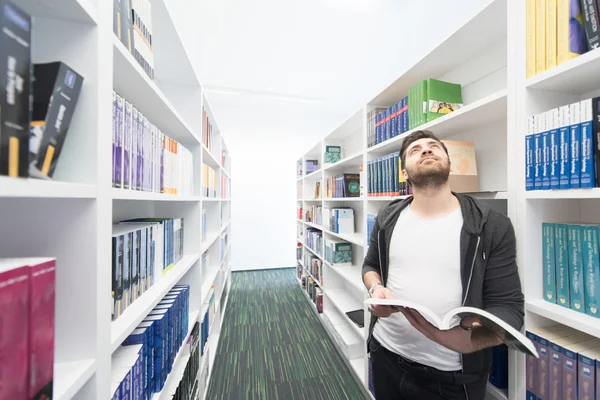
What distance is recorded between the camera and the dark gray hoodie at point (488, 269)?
2.85 feet

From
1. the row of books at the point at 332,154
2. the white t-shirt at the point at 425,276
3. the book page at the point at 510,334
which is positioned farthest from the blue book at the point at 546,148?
the row of books at the point at 332,154

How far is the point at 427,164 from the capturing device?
3.45ft

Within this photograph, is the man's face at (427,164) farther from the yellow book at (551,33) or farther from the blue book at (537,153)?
the yellow book at (551,33)

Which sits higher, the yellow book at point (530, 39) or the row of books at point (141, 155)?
the yellow book at point (530, 39)

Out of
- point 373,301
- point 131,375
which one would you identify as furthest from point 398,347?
point 131,375

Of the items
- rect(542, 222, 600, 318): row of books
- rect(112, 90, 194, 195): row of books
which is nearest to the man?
rect(542, 222, 600, 318): row of books

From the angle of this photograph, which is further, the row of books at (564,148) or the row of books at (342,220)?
the row of books at (342,220)

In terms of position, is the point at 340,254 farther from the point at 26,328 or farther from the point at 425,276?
the point at 26,328

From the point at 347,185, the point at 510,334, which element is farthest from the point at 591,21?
the point at 347,185

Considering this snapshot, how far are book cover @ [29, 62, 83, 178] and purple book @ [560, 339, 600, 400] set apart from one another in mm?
1480

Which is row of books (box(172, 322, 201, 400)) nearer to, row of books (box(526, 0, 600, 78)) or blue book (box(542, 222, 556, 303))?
blue book (box(542, 222, 556, 303))

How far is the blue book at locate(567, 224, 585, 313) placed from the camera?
0.76 m

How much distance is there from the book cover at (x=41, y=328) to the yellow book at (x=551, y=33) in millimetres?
1506

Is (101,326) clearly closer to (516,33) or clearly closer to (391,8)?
(516,33)
